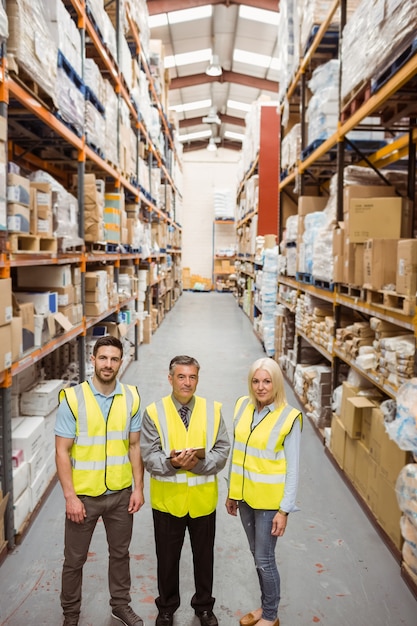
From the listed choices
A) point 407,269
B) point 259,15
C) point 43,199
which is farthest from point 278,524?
point 259,15

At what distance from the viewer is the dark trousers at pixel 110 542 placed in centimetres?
254

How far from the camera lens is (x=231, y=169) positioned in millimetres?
26188

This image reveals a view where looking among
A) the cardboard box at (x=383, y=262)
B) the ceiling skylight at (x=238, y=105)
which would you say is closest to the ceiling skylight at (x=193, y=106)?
the ceiling skylight at (x=238, y=105)

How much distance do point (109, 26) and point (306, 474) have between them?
5.42 metres

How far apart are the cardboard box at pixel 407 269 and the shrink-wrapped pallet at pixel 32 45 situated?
2.67 metres

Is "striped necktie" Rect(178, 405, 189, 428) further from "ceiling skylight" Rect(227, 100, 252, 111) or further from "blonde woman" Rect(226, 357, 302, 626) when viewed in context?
"ceiling skylight" Rect(227, 100, 252, 111)

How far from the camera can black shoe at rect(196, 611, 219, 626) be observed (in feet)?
8.74

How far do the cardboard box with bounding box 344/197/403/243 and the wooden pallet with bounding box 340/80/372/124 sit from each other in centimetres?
84

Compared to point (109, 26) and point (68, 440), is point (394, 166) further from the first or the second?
point (68, 440)

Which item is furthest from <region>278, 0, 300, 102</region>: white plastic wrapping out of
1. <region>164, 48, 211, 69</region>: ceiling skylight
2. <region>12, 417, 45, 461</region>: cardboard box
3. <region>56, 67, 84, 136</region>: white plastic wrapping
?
<region>164, 48, 211, 69</region>: ceiling skylight

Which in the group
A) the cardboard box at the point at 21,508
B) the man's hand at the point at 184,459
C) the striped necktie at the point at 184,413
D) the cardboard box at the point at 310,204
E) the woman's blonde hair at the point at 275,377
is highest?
the cardboard box at the point at 310,204

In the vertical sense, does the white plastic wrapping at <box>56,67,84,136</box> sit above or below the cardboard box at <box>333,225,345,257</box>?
above

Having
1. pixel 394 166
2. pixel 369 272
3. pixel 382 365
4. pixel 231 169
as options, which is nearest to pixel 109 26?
pixel 394 166

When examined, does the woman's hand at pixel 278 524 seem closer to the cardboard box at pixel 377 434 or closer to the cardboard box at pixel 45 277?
the cardboard box at pixel 377 434
